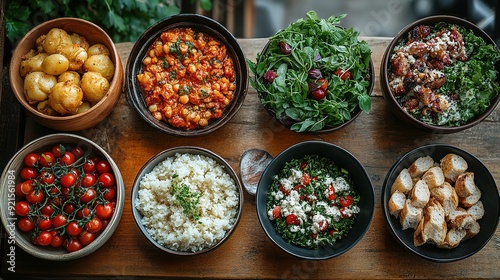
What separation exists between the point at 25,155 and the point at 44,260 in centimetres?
56

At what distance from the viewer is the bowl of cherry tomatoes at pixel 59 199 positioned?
258cm

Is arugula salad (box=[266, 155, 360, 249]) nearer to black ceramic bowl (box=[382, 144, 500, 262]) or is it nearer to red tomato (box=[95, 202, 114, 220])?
black ceramic bowl (box=[382, 144, 500, 262])

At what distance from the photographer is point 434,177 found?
262 cm

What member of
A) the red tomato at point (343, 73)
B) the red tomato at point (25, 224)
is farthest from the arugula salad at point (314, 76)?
the red tomato at point (25, 224)

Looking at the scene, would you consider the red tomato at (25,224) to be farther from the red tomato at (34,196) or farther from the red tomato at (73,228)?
the red tomato at (73,228)

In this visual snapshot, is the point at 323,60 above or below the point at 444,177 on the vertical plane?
above

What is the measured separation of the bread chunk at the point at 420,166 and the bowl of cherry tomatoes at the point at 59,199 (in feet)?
4.86

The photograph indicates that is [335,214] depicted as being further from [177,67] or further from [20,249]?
[20,249]

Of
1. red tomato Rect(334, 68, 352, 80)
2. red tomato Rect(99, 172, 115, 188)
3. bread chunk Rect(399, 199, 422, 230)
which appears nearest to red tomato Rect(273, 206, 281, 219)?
bread chunk Rect(399, 199, 422, 230)

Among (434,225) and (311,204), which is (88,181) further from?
(434,225)

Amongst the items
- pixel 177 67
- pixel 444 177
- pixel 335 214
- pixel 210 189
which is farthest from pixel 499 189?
pixel 177 67

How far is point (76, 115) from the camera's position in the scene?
2.58m

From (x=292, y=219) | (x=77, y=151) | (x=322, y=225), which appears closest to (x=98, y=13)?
(x=77, y=151)

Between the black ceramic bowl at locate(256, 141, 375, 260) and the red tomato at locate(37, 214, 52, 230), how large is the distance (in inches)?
40.9
